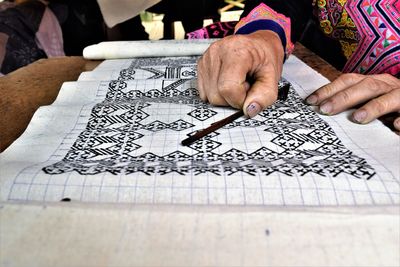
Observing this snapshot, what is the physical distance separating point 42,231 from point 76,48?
1.67 metres

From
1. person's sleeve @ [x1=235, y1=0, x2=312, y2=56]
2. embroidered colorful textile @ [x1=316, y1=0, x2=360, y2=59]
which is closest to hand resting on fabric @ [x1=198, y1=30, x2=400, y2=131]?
person's sleeve @ [x1=235, y1=0, x2=312, y2=56]

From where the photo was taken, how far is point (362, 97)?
535 millimetres

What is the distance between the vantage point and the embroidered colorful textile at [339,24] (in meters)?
0.80

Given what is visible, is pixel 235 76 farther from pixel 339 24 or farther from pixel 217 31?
pixel 217 31

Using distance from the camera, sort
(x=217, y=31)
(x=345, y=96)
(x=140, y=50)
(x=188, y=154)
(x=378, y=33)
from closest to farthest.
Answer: (x=188, y=154), (x=345, y=96), (x=378, y=33), (x=140, y=50), (x=217, y=31)

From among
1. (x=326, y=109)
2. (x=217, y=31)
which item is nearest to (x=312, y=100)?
(x=326, y=109)

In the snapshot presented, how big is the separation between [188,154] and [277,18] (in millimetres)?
464

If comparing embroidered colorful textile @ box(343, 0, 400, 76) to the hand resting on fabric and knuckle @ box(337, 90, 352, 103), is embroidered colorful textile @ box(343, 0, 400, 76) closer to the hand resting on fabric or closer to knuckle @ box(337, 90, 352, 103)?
the hand resting on fabric

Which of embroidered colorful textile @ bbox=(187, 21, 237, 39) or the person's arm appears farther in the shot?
embroidered colorful textile @ bbox=(187, 21, 237, 39)

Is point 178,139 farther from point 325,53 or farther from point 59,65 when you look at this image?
point 325,53

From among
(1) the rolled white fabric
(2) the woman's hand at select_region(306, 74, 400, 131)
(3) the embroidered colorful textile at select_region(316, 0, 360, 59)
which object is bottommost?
(1) the rolled white fabric

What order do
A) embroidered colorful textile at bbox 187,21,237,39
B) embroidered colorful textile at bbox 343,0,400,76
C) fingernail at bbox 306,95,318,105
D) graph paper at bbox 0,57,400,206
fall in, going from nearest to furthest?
graph paper at bbox 0,57,400,206
fingernail at bbox 306,95,318,105
embroidered colorful textile at bbox 343,0,400,76
embroidered colorful textile at bbox 187,21,237,39

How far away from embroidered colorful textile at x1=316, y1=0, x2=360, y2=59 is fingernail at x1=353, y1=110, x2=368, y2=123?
14.3 inches

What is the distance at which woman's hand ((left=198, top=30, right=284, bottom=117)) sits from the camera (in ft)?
1.75
